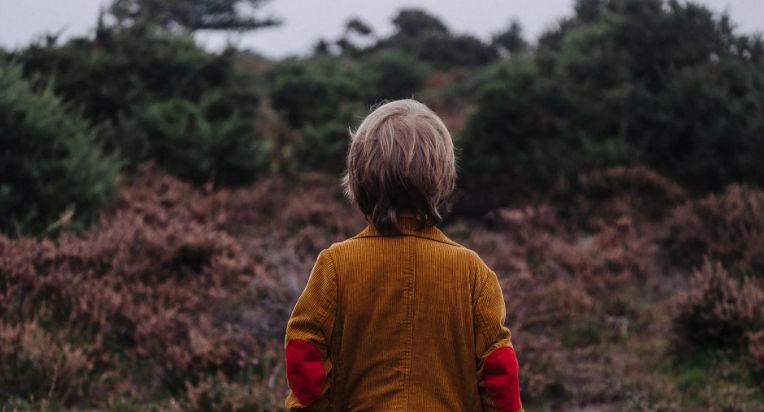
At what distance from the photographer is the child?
2154mm

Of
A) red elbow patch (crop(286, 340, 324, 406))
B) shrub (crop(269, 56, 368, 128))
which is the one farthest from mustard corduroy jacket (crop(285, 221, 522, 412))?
shrub (crop(269, 56, 368, 128))

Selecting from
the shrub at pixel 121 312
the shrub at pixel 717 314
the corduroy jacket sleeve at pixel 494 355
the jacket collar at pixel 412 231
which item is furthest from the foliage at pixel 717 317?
the jacket collar at pixel 412 231

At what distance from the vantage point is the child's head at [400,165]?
2141 mm

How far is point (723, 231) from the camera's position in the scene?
823 cm

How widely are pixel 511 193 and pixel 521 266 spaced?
464 centimetres

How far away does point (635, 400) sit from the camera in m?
4.98

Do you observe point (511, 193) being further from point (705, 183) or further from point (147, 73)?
point (147, 73)

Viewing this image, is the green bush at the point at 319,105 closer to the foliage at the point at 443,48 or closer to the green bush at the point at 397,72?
the green bush at the point at 397,72

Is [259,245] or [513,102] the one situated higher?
[513,102]

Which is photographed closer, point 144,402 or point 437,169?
point 437,169

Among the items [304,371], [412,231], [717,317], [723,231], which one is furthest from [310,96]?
[304,371]

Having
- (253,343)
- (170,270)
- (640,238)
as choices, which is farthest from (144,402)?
(640,238)

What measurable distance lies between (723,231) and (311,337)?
7.25m

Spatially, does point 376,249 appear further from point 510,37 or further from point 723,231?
point 510,37
